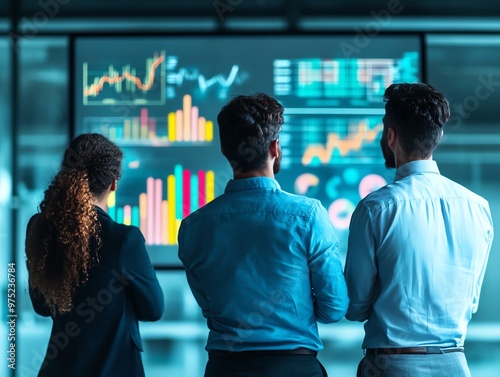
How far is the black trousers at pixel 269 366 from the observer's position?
1812 mm

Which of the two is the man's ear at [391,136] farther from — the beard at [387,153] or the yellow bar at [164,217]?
the yellow bar at [164,217]

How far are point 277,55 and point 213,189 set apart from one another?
820 mm

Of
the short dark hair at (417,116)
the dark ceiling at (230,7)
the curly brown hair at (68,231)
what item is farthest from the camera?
the dark ceiling at (230,7)

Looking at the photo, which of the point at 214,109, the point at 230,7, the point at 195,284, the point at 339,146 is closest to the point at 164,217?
the point at 214,109

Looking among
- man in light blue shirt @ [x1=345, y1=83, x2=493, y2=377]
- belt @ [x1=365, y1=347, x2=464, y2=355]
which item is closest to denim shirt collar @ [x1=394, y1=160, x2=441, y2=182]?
man in light blue shirt @ [x1=345, y1=83, x2=493, y2=377]

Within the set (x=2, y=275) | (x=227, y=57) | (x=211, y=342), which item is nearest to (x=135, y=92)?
(x=227, y=57)

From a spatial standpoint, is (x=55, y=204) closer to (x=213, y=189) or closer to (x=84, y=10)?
(x=213, y=189)

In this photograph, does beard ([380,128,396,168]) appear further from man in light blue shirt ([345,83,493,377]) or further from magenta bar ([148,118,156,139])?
magenta bar ([148,118,156,139])

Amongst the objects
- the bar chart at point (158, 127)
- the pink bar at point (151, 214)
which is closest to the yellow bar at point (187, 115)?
the bar chart at point (158, 127)

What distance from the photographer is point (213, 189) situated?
3.87 meters

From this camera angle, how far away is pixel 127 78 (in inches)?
155

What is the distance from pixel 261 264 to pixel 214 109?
7.22 feet

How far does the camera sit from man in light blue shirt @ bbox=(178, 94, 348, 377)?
1813 millimetres

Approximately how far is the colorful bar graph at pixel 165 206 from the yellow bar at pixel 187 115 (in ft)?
0.75
